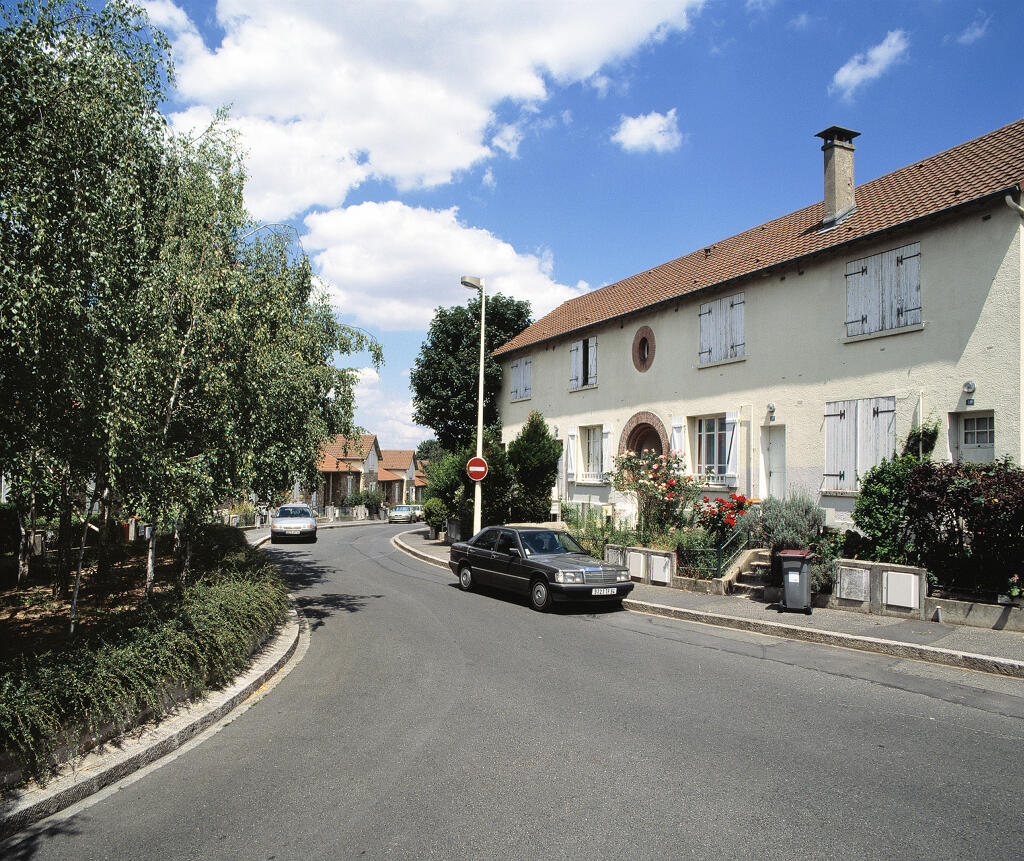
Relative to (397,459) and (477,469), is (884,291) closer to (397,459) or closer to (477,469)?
(477,469)

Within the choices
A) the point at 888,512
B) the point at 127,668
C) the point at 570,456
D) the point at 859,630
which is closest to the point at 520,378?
the point at 570,456

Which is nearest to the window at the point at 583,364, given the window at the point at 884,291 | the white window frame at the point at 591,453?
the white window frame at the point at 591,453

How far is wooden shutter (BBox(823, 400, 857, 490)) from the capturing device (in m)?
13.4

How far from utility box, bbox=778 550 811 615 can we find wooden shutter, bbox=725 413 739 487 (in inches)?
214

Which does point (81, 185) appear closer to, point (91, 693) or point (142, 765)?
point (91, 693)

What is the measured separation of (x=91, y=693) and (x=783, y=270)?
1482cm

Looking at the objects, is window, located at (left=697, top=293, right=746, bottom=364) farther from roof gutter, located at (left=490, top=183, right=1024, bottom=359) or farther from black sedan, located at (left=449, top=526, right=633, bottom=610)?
black sedan, located at (left=449, top=526, right=633, bottom=610)

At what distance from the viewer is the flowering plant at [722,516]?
14.0 m

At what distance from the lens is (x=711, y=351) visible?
17.3m

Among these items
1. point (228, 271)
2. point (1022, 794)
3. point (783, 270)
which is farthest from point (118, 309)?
point (783, 270)

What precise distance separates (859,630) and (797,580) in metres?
1.42

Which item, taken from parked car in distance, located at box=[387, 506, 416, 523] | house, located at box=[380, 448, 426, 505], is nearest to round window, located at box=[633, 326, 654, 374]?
parked car in distance, located at box=[387, 506, 416, 523]

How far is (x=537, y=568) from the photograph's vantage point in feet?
39.8

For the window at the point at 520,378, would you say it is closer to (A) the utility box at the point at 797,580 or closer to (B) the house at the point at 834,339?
(B) the house at the point at 834,339
